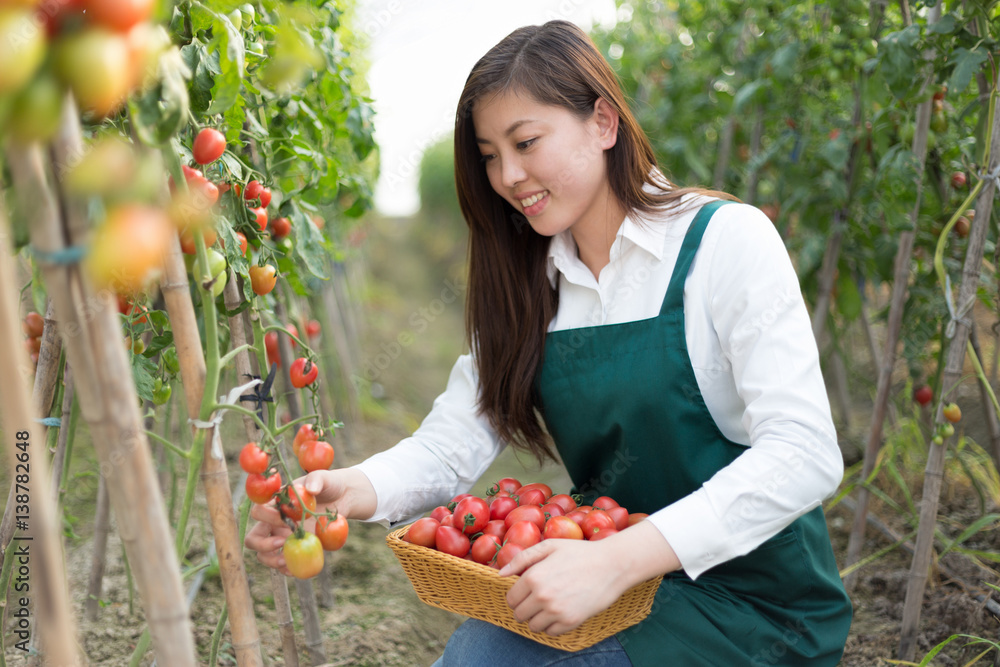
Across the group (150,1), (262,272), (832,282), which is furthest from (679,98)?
(150,1)

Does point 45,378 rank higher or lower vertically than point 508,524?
higher

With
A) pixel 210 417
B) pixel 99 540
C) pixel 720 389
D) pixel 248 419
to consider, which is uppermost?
pixel 210 417

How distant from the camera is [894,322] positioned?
6.14 ft

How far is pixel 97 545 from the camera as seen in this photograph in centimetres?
172

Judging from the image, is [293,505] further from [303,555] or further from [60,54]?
[60,54]

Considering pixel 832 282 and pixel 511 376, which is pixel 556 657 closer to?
pixel 511 376

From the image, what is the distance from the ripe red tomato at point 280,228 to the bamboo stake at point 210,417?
0.57 meters

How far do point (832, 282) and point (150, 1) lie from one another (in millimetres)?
2202

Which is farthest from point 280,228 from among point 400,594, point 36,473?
point 400,594

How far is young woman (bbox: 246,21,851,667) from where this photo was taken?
1103 millimetres

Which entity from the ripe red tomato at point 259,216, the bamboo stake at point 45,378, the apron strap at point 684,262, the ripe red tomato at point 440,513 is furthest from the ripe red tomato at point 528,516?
the bamboo stake at point 45,378

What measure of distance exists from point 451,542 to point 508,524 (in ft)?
0.36

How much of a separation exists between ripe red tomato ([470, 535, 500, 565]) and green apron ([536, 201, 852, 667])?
0.81 feet

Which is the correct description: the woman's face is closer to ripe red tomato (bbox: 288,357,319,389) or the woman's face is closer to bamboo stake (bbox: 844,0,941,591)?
ripe red tomato (bbox: 288,357,319,389)
